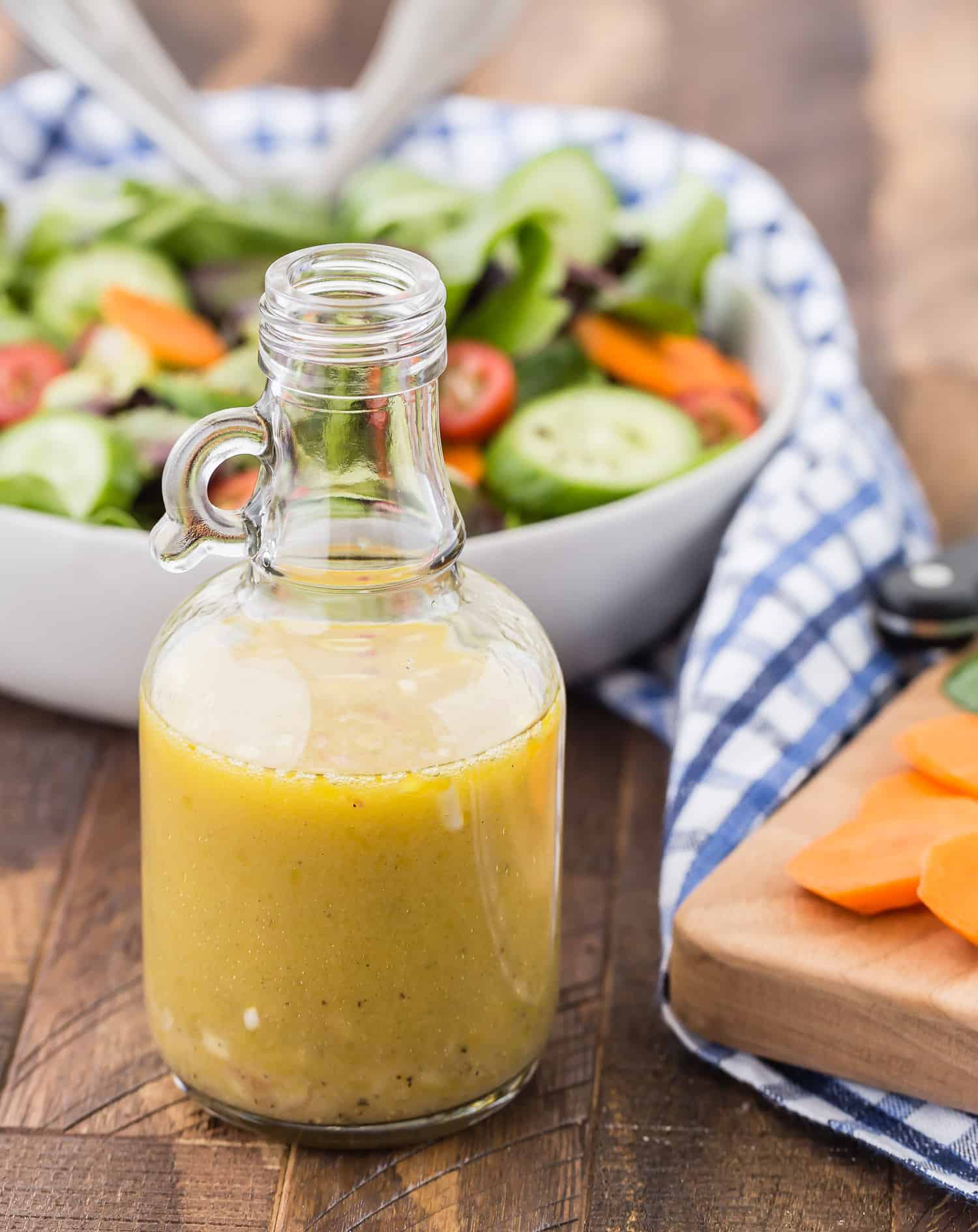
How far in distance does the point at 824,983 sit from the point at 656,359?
785 millimetres

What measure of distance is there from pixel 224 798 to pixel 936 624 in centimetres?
68

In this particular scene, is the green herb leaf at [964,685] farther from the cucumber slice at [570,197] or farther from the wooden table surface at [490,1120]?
the cucumber slice at [570,197]

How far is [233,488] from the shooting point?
4.37 feet

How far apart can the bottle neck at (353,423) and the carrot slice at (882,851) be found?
0.32 m

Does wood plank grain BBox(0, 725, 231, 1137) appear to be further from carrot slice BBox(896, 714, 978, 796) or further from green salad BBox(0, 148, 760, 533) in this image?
carrot slice BBox(896, 714, 978, 796)

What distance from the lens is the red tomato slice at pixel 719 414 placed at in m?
1.50

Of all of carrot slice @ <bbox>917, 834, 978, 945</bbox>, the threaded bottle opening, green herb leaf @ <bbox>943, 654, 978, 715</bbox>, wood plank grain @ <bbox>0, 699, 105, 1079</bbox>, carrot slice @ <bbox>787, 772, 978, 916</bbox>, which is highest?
the threaded bottle opening

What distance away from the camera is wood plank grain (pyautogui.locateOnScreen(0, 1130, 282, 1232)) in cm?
88

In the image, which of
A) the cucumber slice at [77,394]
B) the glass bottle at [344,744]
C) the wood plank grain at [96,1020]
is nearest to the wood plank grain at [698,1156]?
the glass bottle at [344,744]

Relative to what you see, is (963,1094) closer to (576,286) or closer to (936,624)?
(936,624)

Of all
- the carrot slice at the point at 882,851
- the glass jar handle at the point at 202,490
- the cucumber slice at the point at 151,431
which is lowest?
the cucumber slice at the point at 151,431

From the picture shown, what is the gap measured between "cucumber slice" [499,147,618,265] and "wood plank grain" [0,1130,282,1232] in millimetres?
1003

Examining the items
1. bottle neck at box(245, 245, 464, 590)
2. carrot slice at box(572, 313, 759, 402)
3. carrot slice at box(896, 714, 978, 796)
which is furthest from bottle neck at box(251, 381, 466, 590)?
carrot slice at box(572, 313, 759, 402)

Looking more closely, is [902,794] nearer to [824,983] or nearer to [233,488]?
[824,983]
